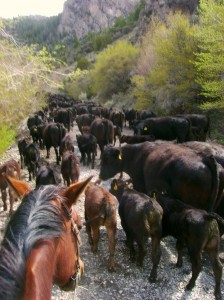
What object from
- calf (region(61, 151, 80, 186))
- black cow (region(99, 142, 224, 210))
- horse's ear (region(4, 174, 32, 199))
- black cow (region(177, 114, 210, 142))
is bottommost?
black cow (region(177, 114, 210, 142))

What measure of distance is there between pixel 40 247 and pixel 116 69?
35493mm

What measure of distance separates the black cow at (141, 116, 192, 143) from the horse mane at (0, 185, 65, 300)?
12.0m

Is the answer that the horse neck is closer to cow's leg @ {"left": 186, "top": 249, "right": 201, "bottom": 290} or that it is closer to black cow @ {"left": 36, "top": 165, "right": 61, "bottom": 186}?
cow's leg @ {"left": 186, "top": 249, "right": 201, "bottom": 290}

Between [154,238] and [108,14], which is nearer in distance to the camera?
[154,238]

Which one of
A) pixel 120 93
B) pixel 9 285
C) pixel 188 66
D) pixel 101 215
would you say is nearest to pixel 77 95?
pixel 120 93

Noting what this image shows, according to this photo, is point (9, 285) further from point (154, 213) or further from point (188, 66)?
point (188, 66)

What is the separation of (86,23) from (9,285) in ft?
492

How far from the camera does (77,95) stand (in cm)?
5569

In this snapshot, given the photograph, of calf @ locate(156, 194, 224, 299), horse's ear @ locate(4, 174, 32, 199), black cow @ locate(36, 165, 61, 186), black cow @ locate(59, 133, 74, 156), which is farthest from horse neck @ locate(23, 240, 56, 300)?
black cow @ locate(59, 133, 74, 156)

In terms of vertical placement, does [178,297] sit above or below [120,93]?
above

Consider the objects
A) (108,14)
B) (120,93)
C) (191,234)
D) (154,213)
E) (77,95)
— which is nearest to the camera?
(191,234)

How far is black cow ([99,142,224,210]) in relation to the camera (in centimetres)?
566

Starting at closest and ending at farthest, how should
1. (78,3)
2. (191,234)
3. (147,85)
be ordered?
(191,234), (147,85), (78,3)

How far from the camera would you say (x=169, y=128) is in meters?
14.0
